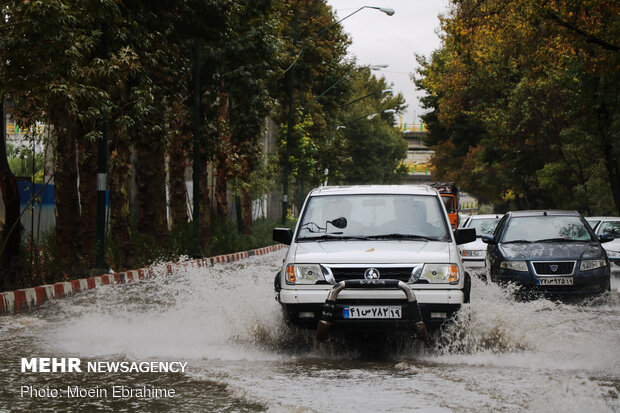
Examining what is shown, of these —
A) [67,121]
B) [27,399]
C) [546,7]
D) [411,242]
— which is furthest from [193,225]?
[27,399]

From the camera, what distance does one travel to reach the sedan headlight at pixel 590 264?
46.2 ft

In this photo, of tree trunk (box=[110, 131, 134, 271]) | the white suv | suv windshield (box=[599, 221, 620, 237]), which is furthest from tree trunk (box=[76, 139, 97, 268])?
the white suv

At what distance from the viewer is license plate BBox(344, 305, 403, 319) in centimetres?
872

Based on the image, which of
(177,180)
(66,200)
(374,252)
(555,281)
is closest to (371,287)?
(374,252)

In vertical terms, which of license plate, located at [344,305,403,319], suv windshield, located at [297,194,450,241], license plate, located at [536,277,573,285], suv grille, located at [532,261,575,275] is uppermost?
suv windshield, located at [297,194,450,241]

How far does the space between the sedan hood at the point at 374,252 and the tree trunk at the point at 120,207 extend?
13.6 meters

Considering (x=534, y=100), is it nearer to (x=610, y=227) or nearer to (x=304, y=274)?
(x=610, y=227)

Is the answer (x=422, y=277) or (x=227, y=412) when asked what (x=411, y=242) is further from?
(x=227, y=412)

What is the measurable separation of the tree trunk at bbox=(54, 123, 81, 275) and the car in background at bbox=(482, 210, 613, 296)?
9.16 meters

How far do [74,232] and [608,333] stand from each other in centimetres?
1292

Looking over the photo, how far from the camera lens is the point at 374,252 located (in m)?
9.10

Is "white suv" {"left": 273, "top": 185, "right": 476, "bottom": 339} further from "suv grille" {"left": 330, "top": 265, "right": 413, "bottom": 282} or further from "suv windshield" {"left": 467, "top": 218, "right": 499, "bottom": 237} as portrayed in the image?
"suv windshield" {"left": 467, "top": 218, "right": 499, "bottom": 237}

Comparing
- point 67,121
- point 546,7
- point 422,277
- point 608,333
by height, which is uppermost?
point 546,7

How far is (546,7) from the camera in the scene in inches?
782
